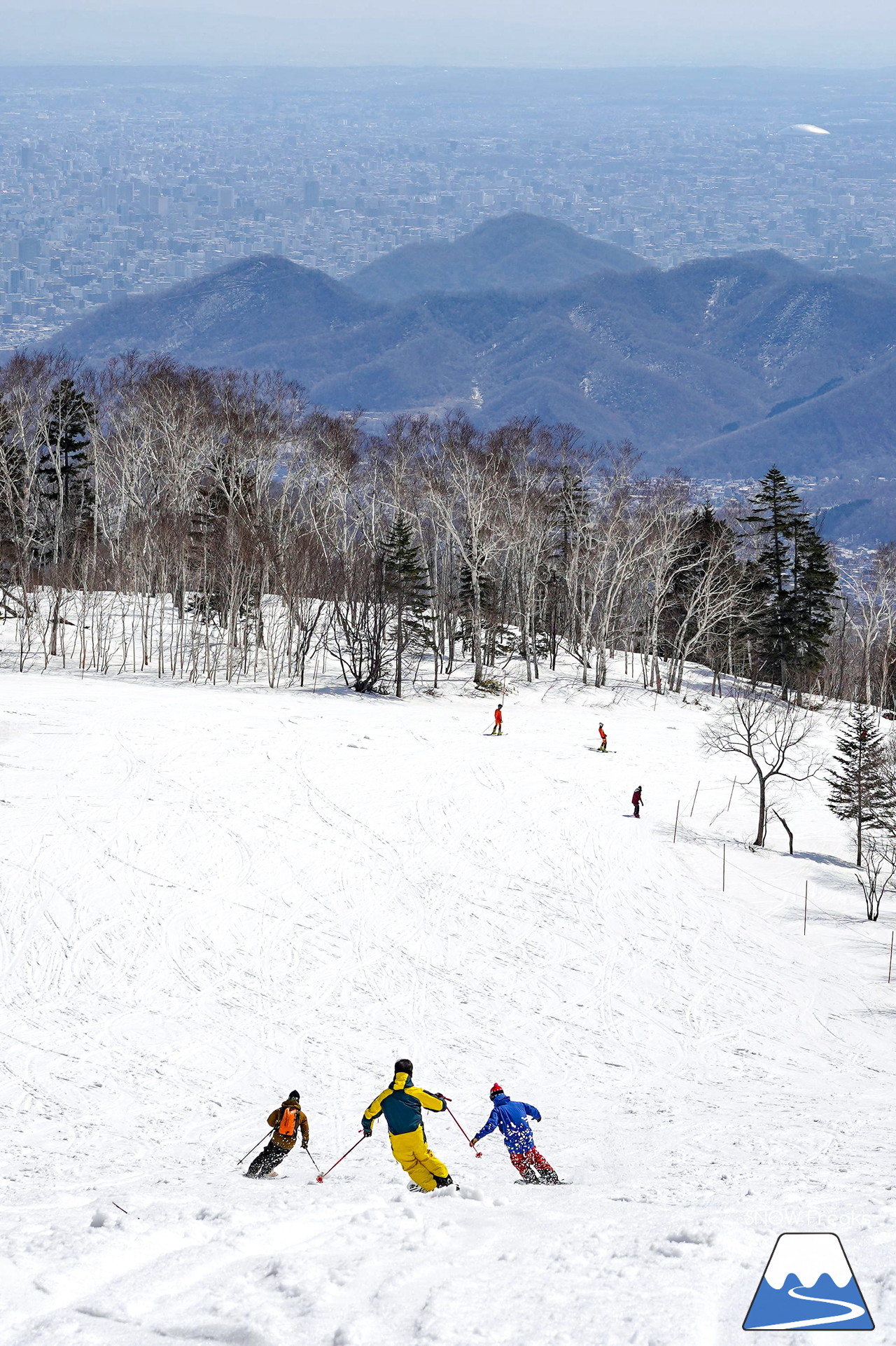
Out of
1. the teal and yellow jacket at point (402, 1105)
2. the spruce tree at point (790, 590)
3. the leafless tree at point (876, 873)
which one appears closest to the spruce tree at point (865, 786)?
the leafless tree at point (876, 873)

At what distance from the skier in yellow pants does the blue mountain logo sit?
11.9 ft

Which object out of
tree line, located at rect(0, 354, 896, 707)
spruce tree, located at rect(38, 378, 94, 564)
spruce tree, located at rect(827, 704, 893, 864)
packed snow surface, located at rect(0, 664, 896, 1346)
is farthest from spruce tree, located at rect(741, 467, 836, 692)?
spruce tree, located at rect(38, 378, 94, 564)

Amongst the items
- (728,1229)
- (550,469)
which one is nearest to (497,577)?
(550,469)

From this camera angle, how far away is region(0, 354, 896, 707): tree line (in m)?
52.5

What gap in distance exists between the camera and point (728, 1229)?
10.3 meters

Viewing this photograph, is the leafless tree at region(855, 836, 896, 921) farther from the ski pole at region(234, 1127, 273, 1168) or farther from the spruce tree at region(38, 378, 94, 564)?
the spruce tree at region(38, 378, 94, 564)

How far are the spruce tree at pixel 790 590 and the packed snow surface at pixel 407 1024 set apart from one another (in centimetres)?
1807

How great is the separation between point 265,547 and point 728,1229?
1739 inches

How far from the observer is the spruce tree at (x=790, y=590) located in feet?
196

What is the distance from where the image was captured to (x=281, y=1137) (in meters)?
13.3

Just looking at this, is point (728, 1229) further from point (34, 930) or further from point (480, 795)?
point (480, 795)

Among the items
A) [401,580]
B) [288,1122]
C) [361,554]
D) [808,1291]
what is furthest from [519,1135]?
[361,554]

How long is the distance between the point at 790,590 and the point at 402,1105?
53.5 metres

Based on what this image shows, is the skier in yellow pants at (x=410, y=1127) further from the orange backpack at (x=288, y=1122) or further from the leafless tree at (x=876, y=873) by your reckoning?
the leafless tree at (x=876, y=873)
